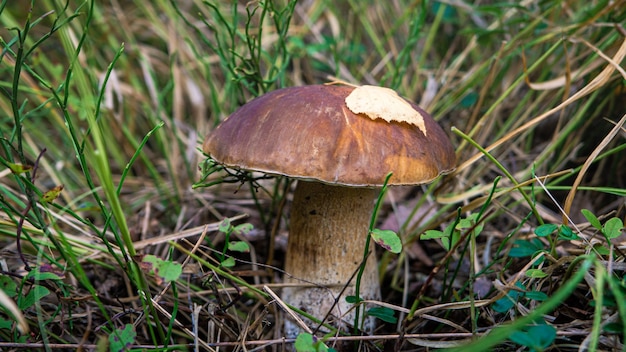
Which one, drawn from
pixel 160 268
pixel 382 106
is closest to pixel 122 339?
pixel 160 268

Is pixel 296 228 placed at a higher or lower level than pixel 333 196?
lower

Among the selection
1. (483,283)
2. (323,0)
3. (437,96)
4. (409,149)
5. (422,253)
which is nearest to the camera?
(409,149)

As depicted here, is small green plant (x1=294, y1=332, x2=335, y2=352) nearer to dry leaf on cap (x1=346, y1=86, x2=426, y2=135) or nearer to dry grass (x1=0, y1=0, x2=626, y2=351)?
dry grass (x1=0, y1=0, x2=626, y2=351)

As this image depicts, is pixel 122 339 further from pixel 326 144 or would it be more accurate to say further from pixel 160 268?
pixel 326 144

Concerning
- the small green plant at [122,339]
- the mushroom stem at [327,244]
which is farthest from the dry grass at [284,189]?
the mushroom stem at [327,244]

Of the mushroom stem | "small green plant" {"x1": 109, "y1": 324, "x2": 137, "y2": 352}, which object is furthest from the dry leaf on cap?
"small green plant" {"x1": 109, "y1": 324, "x2": 137, "y2": 352}

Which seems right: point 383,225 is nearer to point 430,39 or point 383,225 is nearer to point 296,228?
point 296,228

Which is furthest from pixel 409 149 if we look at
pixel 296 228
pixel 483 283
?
pixel 483 283
